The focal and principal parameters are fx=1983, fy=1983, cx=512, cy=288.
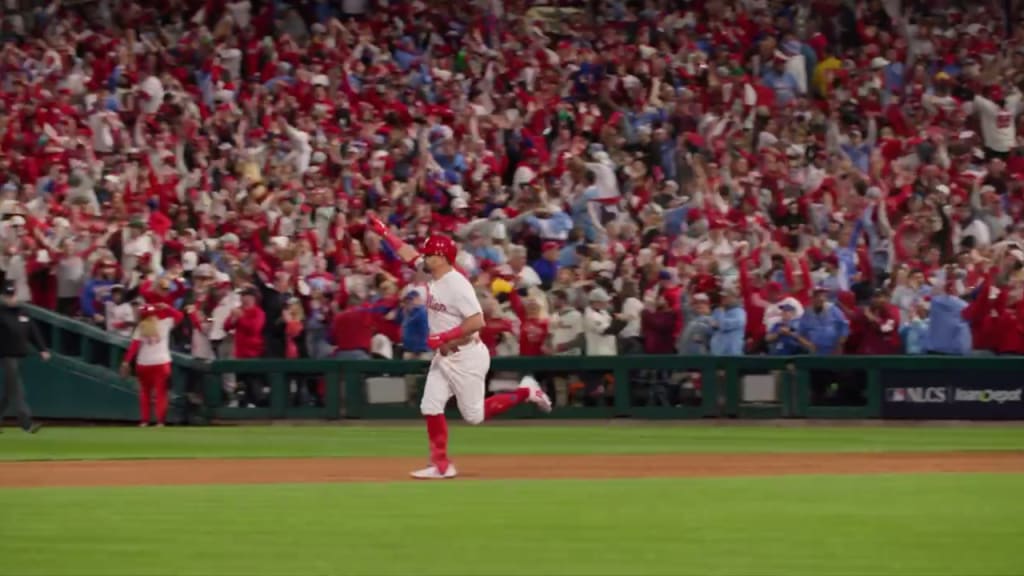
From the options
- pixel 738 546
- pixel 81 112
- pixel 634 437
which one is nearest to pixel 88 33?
pixel 81 112

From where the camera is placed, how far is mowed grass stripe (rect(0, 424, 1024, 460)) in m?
19.4

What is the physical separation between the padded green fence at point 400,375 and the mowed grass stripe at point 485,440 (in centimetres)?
72

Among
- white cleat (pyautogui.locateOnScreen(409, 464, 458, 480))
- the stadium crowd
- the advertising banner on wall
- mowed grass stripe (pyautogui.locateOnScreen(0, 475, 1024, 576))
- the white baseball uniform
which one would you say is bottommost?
mowed grass stripe (pyautogui.locateOnScreen(0, 475, 1024, 576))

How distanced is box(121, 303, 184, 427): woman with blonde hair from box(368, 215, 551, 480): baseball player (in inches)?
361

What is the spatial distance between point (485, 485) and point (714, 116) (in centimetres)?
1490

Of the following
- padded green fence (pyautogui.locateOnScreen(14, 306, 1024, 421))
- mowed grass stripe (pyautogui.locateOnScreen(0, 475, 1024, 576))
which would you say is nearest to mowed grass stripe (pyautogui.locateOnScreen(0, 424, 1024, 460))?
padded green fence (pyautogui.locateOnScreen(14, 306, 1024, 421))

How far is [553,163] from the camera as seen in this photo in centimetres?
2759

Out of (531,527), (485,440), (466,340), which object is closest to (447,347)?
(466,340)

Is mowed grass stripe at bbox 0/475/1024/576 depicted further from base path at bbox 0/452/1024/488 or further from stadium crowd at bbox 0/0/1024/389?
stadium crowd at bbox 0/0/1024/389

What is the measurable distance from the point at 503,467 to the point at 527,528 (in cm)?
497

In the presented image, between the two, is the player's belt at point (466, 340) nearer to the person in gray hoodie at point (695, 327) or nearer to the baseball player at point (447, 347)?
the baseball player at point (447, 347)

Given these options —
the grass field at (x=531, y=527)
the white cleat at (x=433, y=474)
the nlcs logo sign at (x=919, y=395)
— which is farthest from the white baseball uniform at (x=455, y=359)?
the nlcs logo sign at (x=919, y=395)

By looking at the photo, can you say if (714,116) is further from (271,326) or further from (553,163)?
(271,326)

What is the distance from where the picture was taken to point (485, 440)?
2145 cm
